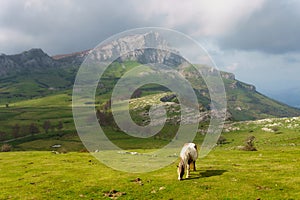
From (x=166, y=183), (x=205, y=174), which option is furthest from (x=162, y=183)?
(x=205, y=174)

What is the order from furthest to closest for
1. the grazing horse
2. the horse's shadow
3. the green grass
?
the horse's shadow < the grazing horse < the green grass

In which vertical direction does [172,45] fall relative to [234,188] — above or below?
above

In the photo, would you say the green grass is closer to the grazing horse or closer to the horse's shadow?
the horse's shadow

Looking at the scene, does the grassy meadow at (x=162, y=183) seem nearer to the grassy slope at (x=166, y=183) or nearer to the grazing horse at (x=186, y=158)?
the grassy slope at (x=166, y=183)

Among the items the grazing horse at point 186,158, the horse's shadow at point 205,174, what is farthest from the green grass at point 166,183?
the grazing horse at point 186,158

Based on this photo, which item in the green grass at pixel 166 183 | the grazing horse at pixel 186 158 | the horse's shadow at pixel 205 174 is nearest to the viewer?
the green grass at pixel 166 183

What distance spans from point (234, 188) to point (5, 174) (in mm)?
30397

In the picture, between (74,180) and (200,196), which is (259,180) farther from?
(74,180)

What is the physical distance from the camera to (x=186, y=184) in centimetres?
3055

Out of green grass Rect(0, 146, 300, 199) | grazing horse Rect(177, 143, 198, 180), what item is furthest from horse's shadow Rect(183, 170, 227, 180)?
grazing horse Rect(177, 143, 198, 180)

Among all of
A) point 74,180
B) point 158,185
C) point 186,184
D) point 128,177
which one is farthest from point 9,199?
point 186,184

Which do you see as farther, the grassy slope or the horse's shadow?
the horse's shadow

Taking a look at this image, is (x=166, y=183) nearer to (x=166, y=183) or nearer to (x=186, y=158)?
(x=166, y=183)

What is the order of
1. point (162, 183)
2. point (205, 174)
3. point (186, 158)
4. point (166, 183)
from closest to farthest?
point (166, 183)
point (162, 183)
point (186, 158)
point (205, 174)
